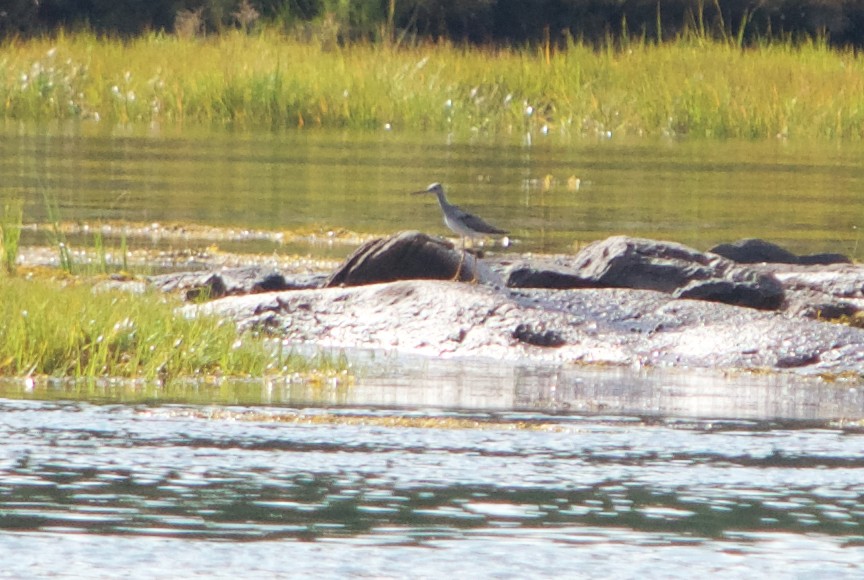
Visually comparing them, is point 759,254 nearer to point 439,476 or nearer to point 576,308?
point 576,308

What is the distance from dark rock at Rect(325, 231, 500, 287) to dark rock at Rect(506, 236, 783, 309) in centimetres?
41

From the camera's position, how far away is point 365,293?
41.4 ft

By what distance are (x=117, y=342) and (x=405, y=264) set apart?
3743 millimetres

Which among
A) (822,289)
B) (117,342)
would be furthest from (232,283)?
(822,289)

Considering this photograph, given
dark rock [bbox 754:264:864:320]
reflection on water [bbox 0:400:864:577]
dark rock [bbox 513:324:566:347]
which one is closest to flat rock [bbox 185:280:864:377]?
dark rock [bbox 513:324:566:347]

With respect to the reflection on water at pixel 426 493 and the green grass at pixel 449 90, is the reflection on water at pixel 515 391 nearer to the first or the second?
the reflection on water at pixel 426 493

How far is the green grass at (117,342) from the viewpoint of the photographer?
32.7ft

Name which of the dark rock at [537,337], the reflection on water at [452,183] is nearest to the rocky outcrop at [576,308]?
the dark rock at [537,337]

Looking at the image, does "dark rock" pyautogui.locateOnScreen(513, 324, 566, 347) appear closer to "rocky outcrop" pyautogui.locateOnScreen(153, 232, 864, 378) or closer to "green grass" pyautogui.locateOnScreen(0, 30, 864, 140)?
"rocky outcrop" pyautogui.locateOnScreen(153, 232, 864, 378)

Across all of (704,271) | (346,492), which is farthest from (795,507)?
(704,271)

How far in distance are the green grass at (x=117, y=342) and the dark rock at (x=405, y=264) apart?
2800 mm

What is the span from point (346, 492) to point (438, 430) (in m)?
1.50

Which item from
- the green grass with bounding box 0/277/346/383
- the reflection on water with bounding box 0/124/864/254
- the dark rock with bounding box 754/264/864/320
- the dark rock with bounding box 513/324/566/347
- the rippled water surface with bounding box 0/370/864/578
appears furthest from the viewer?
the reflection on water with bounding box 0/124/864/254

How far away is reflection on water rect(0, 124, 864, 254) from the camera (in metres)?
20.7
